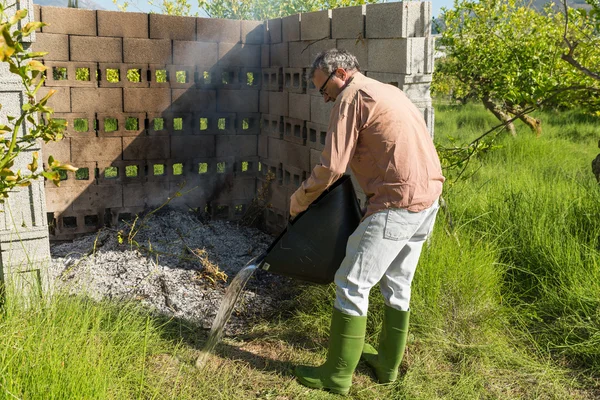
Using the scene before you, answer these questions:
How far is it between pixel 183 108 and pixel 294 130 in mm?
1210

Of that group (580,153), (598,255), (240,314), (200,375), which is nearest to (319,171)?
(200,375)

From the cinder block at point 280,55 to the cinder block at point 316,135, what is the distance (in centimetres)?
86

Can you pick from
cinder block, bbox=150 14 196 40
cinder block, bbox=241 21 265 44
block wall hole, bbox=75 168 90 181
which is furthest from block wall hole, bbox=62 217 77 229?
cinder block, bbox=241 21 265 44

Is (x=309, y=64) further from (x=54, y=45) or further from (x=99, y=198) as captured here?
(x=99, y=198)

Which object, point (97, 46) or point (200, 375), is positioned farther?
point (97, 46)

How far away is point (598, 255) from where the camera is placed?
4352mm

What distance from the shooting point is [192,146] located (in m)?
6.61

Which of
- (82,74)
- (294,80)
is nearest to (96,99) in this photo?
(82,74)

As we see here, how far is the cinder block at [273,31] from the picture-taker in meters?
6.40

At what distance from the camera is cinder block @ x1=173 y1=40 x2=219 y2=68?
6309 millimetres

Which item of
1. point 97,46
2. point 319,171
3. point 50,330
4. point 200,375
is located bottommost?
point 200,375

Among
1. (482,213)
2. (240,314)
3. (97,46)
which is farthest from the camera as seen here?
(97,46)

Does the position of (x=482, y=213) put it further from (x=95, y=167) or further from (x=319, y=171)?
(x=95, y=167)

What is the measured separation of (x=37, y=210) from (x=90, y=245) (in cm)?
207
